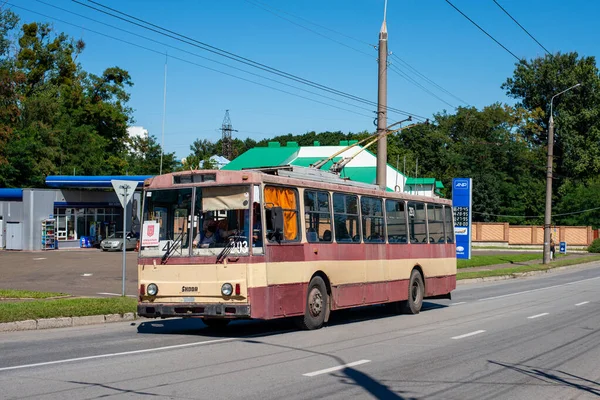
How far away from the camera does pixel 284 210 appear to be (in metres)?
13.6

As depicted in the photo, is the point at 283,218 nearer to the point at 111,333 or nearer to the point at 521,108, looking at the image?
the point at 111,333

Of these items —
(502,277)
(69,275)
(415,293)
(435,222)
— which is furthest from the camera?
(502,277)

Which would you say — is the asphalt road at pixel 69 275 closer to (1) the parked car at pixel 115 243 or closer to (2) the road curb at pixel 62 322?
(2) the road curb at pixel 62 322

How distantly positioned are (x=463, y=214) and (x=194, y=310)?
2779 cm

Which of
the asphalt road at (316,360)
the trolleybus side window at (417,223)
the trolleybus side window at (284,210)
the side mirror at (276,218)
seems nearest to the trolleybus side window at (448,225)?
the trolleybus side window at (417,223)

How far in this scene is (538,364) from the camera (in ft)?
35.3

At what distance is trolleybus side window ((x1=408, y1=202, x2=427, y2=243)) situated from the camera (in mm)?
18859

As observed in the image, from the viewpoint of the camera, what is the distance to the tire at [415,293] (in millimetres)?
18547

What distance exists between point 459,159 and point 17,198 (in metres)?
55.8

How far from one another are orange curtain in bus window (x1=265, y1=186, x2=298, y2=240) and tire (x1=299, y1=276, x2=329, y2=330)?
1123 millimetres

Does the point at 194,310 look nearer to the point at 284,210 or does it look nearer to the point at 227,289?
the point at 227,289

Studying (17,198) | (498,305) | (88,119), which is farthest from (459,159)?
(498,305)

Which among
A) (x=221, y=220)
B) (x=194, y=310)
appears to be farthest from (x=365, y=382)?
(x=221, y=220)

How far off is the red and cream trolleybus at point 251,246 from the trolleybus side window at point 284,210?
19 mm
